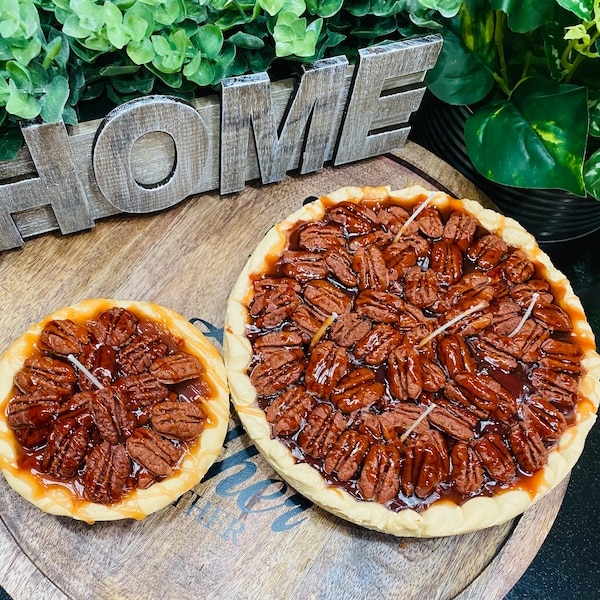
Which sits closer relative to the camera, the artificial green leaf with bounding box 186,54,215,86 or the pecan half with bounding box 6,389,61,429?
the pecan half with bounding box 6,389,61,429

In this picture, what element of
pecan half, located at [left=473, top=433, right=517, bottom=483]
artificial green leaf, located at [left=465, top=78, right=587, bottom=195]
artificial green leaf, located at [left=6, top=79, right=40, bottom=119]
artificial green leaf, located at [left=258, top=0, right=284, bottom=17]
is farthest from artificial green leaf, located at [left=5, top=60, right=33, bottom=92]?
pecan half, located at [left=473, top=433, right=517, bottom=483]

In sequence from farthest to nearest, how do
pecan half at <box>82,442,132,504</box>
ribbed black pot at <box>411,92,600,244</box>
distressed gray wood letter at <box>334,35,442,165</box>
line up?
ribbed black pot at <box>411,92,600,244</box>, distressed gray wood letter at <box>334,35,442,165</box>, pecan half at <box>82,442,132,504</box>

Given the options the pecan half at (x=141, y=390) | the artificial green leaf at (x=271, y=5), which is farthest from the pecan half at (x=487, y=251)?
the pecan half at (x=141, y=390)

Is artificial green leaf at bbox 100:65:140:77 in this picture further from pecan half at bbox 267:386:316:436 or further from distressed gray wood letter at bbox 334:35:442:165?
pecan half at bbox 267:386:316:436

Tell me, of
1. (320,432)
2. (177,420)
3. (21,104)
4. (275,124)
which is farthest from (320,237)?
(21,104)

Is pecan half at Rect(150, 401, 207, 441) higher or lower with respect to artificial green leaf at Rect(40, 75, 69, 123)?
lower

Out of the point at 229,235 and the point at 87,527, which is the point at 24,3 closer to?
the point at 229,235

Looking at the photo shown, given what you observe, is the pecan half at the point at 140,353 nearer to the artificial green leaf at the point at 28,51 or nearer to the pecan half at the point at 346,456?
the pecan half at the point at 346,456
